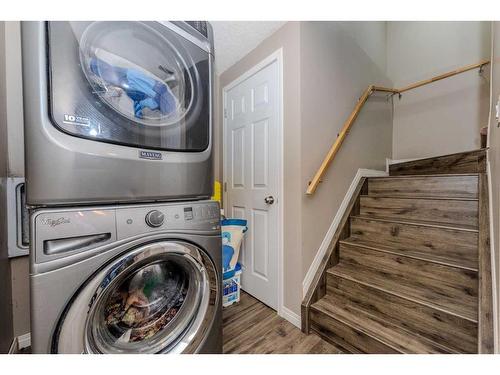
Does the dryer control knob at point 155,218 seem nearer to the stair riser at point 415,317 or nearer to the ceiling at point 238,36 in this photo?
the stair riser at point 415,317

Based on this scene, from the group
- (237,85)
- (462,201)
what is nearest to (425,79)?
(462,201)

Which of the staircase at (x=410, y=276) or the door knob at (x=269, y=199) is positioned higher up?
the door knob at (x=269, y=199)

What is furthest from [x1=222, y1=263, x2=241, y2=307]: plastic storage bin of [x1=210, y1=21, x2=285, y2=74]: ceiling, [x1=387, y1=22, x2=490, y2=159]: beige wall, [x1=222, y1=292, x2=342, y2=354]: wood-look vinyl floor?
[x1=387, y1=22, x2=490, y2=159]: beige wall

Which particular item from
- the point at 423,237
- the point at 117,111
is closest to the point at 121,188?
the point at 117,111

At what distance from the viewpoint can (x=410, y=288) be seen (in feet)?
4.03

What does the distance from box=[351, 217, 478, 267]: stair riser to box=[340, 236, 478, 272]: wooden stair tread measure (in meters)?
0.02

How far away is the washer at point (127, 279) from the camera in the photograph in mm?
573

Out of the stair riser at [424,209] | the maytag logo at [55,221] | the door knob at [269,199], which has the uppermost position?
the maytag logo at [55,221]

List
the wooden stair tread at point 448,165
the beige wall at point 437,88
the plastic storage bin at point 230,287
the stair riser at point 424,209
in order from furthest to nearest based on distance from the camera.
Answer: the beige wall at point 437,88, the wooden stair tread at point 448,165, the plastic storage bin at point 230,287, the stair riser at point 424,209

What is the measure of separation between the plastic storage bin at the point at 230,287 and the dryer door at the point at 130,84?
3.76 ft

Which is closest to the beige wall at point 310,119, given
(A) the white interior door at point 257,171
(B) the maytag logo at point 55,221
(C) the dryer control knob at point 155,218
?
(A) the white interior door at point 257,171

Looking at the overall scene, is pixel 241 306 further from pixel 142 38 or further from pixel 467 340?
pixel 142 38

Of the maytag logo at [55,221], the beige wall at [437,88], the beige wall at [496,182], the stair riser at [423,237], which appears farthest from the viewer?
the beige wall at [437,88]

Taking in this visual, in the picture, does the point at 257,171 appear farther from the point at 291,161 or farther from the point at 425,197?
the point at 425,197
